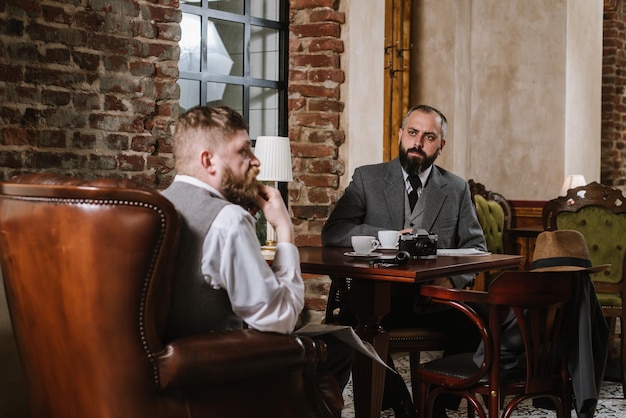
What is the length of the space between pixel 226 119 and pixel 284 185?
9.26 feet

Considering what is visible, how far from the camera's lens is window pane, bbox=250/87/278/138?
5184mm

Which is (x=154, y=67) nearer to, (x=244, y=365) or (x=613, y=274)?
(x=244, y=365)

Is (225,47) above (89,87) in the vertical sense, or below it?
above

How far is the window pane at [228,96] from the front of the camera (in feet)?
16.1

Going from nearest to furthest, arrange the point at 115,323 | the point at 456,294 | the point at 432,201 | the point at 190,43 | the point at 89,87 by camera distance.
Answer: the point at 115,323, the point at 456,294, the point at 89,87, the point at 432,201, the point at 190,43

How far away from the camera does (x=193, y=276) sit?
7.35ft

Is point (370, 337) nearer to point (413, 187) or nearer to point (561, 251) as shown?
point (561, 251)

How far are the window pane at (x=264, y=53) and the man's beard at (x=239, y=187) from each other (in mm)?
2840

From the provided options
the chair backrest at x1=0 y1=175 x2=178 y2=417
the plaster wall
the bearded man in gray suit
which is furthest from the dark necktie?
the plaster wall

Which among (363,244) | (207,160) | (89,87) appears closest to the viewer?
(207,160)

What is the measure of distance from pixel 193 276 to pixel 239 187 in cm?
29

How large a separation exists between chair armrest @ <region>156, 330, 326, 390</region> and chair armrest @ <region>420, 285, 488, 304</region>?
2.35ft

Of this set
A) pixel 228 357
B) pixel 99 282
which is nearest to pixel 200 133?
pixel 99 282

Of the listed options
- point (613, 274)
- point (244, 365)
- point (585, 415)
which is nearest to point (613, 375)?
point (613, 274)
